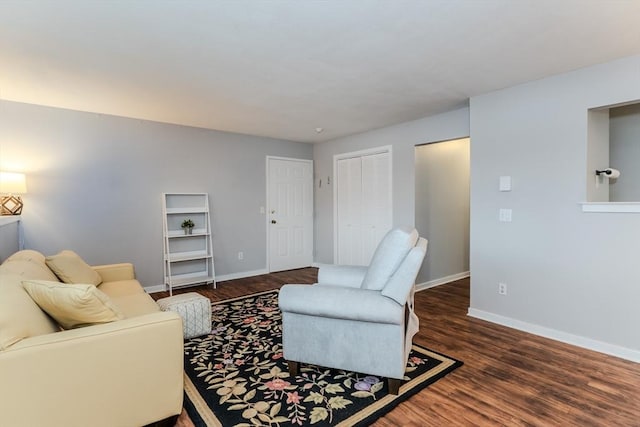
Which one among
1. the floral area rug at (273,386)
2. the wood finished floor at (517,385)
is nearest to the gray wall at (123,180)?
the floral area rug at (273,386)

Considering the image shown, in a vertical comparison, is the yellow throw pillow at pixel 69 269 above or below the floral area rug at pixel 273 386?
above

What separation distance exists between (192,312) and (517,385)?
2550mm

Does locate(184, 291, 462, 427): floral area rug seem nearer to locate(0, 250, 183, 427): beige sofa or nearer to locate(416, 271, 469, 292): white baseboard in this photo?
locate(0, 250, 183, 427): beige sofa

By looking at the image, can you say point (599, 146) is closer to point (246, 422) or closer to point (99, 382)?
point (246, 422)

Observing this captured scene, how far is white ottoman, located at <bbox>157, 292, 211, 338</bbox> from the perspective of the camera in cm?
277

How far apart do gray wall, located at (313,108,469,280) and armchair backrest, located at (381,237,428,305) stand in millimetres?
2470

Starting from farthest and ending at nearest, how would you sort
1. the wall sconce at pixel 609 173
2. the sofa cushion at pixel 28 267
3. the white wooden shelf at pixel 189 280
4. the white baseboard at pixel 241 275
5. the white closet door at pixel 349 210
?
the white closet door at pixel 349 210, the white baseboard at pixel 241 275, the white wooden shelf at pixel 189 280, the wall sconce at pixel 609 173, the sofa cushion at pixel 28 267

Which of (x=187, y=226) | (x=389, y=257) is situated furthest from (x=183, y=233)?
(x=389, y=257)

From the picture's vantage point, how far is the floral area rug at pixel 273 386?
1818 mm

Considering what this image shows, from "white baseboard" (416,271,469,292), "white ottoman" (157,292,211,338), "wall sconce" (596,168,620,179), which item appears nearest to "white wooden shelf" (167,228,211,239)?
"white ottoman" (157,292,211,338)

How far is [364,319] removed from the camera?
1936mm

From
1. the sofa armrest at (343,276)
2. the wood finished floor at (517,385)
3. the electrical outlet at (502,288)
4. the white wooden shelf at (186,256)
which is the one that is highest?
the sofa armrest at (343,276)

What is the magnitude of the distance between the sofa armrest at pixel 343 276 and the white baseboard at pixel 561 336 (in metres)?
1.65

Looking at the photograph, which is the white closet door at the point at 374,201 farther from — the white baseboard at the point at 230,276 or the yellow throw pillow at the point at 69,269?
the yellow throw pillow at the point at 69,269
